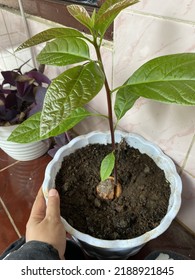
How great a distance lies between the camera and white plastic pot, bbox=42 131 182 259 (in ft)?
1.55

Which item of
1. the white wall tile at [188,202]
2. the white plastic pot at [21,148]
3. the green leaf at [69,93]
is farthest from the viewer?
the white plastic pot at [21,148]

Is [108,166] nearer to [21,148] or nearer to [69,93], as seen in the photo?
[69,93]

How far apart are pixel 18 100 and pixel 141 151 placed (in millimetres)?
443

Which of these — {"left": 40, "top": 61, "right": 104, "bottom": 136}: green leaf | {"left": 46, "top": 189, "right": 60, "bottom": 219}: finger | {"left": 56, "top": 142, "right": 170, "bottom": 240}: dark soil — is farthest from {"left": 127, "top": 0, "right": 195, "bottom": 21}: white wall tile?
{"left": 46, "top": 189, "right": 60, "bottom": 219}: finger

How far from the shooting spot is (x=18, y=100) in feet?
2.51

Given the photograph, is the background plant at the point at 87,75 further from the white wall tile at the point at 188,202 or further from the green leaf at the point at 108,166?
the white wall tile at the point at 188,202

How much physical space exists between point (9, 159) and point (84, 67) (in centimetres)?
74

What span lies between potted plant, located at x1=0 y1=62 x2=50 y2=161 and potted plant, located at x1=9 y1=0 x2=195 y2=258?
0.19m

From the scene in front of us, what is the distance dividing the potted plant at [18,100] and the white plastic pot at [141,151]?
0.56 feet

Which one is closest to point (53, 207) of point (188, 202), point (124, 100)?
point (124, 100)

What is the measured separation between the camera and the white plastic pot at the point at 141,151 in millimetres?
472

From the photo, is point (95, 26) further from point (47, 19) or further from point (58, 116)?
point (47, 19)

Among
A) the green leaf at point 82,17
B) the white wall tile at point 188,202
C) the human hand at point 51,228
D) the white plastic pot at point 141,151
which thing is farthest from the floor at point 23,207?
the green leaf at point 82,17
